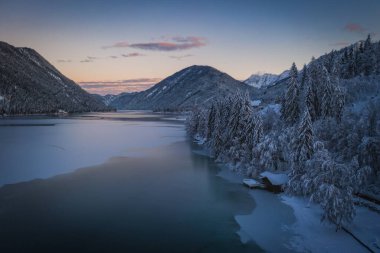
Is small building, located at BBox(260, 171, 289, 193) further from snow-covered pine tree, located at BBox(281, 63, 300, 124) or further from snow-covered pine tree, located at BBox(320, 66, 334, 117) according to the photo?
snow-covered pine tree, located at BBox(281, 63, 300, 124)

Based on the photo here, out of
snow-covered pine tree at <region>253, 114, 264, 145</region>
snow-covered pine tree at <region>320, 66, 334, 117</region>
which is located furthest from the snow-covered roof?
snow-covered pine tree at <region>320, 66, 334, 117</region>

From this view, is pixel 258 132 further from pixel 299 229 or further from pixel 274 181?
pixel 299 229

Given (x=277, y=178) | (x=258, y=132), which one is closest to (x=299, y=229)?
(x=277, y=178)

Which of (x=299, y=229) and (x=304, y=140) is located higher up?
(x=304, y=140)

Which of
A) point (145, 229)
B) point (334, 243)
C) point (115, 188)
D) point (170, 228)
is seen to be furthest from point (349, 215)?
point (115, 188)

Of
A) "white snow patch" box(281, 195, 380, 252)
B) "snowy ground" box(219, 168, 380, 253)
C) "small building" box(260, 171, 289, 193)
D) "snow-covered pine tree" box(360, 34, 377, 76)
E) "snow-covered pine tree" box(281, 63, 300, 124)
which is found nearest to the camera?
"white snow patch" box(281, 195, 380, 252)

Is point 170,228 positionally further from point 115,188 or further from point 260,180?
point 260,180
